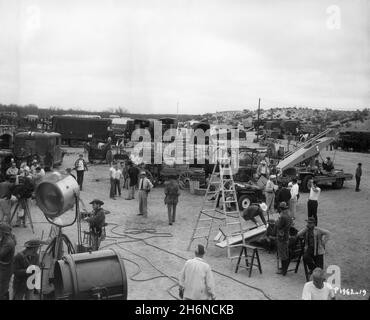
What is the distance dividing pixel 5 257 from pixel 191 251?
535cm

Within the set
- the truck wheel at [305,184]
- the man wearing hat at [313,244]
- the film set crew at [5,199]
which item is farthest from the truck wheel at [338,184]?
the film set crew at [5,199]

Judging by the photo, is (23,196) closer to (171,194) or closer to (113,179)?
(171,194)

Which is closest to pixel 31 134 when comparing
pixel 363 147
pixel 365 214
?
pixel 365 214

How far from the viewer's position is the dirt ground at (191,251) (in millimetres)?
9219

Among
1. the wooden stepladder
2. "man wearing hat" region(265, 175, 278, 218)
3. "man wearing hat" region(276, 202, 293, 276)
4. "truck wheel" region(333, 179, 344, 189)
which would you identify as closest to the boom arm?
"truck wheel" region(333, 179, 344, 189)

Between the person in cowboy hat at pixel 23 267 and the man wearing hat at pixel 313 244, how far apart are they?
18.5 ft

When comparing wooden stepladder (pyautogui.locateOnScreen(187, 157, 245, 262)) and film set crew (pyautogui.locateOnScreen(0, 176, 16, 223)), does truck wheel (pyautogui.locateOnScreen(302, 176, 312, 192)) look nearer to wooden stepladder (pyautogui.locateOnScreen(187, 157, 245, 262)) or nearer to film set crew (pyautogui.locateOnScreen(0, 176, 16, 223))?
wooden stepladder (pyautogui.locateOnScreen(187, 157, 245, 262))

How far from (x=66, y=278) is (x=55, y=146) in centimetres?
2014

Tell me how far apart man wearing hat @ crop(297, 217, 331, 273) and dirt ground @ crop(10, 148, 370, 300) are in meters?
0.63

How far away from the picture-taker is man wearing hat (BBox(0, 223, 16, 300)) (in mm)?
7566

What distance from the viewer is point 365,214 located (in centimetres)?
1680

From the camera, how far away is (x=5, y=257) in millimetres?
7574
